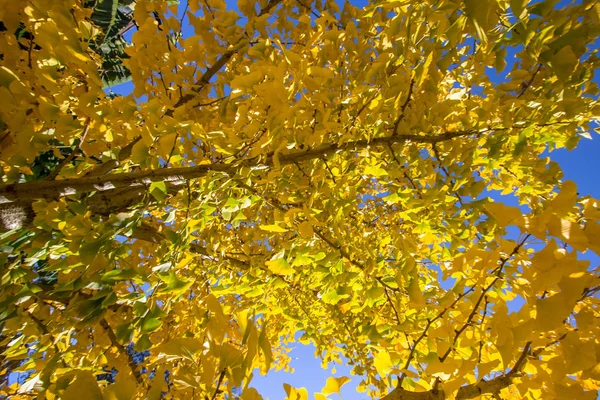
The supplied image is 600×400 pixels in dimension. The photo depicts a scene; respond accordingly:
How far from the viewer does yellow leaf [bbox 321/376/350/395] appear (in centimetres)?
71

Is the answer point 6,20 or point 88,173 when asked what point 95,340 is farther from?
point 6,20

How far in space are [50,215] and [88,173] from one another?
15.3 inches

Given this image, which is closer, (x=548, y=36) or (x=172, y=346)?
(x=172, y=346)

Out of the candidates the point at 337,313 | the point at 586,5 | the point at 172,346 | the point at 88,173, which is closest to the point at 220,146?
the point at 172,346

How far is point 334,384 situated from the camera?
2.34 feet

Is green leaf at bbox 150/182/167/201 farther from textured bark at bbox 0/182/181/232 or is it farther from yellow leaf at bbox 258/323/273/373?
yellow leaf at bbox 258/323/273/373

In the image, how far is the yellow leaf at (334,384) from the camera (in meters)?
0.71

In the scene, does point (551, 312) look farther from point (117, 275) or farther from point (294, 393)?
point (117, 275)

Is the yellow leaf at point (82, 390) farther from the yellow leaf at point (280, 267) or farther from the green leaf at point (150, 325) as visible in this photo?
the yellow leaf at point (280, 267)

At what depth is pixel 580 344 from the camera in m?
0.62

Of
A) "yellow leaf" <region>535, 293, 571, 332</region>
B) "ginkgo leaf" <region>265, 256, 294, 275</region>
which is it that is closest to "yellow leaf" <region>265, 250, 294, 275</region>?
"ginkgo leaf" <region>265, 256, 294, 275</region>

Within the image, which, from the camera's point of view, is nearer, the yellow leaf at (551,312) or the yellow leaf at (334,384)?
the yellow leaf at (551,312)

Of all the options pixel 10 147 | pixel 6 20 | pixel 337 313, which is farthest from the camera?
pixel 337 313

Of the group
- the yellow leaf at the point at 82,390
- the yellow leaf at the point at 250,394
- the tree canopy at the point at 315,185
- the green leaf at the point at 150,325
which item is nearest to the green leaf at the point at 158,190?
the tree canopy at the point at 315,185
